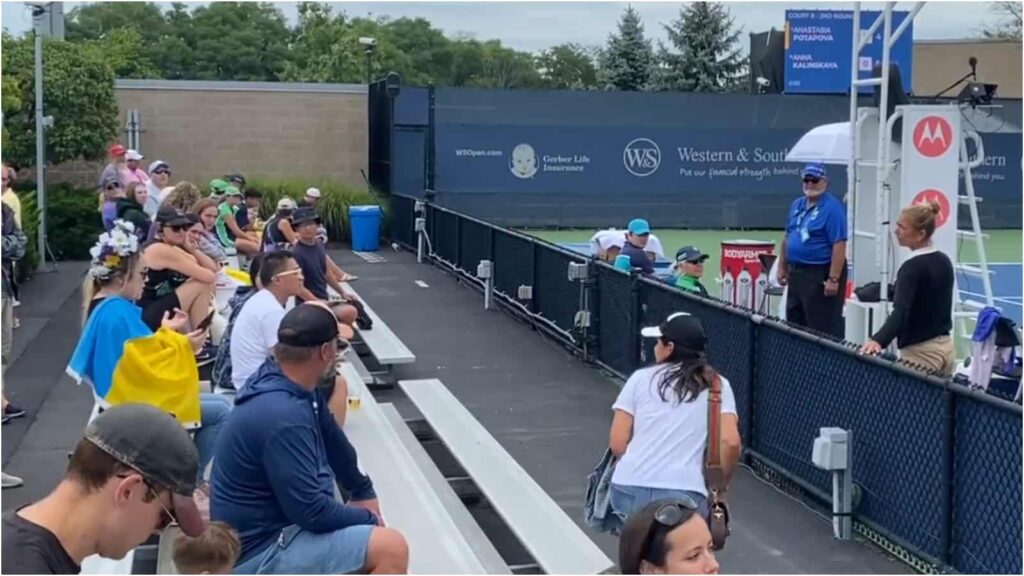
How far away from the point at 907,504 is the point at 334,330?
346 cm

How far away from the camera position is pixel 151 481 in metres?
2.75

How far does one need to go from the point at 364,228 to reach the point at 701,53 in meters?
33.1

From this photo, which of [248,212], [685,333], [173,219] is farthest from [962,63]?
[685,333]

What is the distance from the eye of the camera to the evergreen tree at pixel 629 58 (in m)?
53.5

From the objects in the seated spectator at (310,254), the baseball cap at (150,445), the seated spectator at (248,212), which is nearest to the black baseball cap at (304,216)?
the seated spectator at (310,254)

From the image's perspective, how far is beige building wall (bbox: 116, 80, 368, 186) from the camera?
25.8 meters

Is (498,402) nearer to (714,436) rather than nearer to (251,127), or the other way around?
(714,436)

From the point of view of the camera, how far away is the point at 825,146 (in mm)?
15141

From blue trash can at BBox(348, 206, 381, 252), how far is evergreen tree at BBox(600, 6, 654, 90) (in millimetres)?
30692

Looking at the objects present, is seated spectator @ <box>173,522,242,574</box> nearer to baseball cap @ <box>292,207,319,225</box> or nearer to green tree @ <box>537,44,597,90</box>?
baseball cap @ <box>292,207,319,225</box>

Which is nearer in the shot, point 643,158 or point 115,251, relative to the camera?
point 115,251

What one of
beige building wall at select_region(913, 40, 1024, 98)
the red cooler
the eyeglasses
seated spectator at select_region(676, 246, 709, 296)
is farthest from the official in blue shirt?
beige building wall at select_region(913, 40, 1024, 98)

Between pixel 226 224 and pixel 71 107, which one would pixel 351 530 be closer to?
pixel 226 224

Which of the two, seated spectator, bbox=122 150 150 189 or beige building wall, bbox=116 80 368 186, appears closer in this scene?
seated spectator, bbox=122 150 150 189
